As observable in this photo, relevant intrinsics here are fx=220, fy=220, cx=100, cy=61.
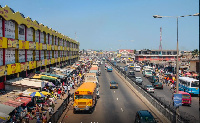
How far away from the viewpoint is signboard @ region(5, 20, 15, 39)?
28.3 meters

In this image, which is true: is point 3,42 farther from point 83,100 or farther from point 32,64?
point 83,100

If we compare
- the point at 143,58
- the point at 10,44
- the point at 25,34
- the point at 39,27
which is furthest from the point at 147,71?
the point at 143,58

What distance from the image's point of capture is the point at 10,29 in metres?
29.5

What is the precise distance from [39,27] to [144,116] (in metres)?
29.5

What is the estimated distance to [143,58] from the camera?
13088 centimetres

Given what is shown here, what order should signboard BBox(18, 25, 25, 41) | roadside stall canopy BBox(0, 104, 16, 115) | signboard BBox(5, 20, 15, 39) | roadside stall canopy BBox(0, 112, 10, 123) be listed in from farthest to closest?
signboard BBox(18, 25, 25, 41), signboard BBox(5, 20, 15, 39), roadside stall canopy BBox(0, 104, 16, 115), roadside stall canopy BBox(0, 112, 10, 123)

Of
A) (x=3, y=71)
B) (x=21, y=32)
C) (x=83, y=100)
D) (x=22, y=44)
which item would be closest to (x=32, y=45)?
(x=21, y=32)

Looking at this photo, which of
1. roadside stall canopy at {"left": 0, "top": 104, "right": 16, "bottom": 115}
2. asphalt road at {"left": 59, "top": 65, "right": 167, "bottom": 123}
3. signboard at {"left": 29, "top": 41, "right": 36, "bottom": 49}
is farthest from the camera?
signboard at {"left": 29, "top": 41, "right": 36, "bottom": 49}

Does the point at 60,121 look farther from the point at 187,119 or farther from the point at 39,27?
the point at 39,27

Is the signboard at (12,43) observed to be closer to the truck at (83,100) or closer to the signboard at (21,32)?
the signboard at (21,32)

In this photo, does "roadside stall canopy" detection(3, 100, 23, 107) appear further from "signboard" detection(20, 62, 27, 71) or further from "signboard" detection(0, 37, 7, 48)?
"signboard" detection(20, 62, 27, 71)

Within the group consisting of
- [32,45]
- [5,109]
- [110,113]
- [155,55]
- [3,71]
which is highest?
[32,45]

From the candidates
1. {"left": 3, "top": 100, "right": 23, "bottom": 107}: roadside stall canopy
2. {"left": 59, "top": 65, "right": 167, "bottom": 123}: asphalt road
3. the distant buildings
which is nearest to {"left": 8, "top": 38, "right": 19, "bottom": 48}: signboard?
{"left": 3, "top": 100, "right": 23, "bottom": 107}: roadside stall canopy

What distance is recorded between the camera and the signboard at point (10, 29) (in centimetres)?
2829
